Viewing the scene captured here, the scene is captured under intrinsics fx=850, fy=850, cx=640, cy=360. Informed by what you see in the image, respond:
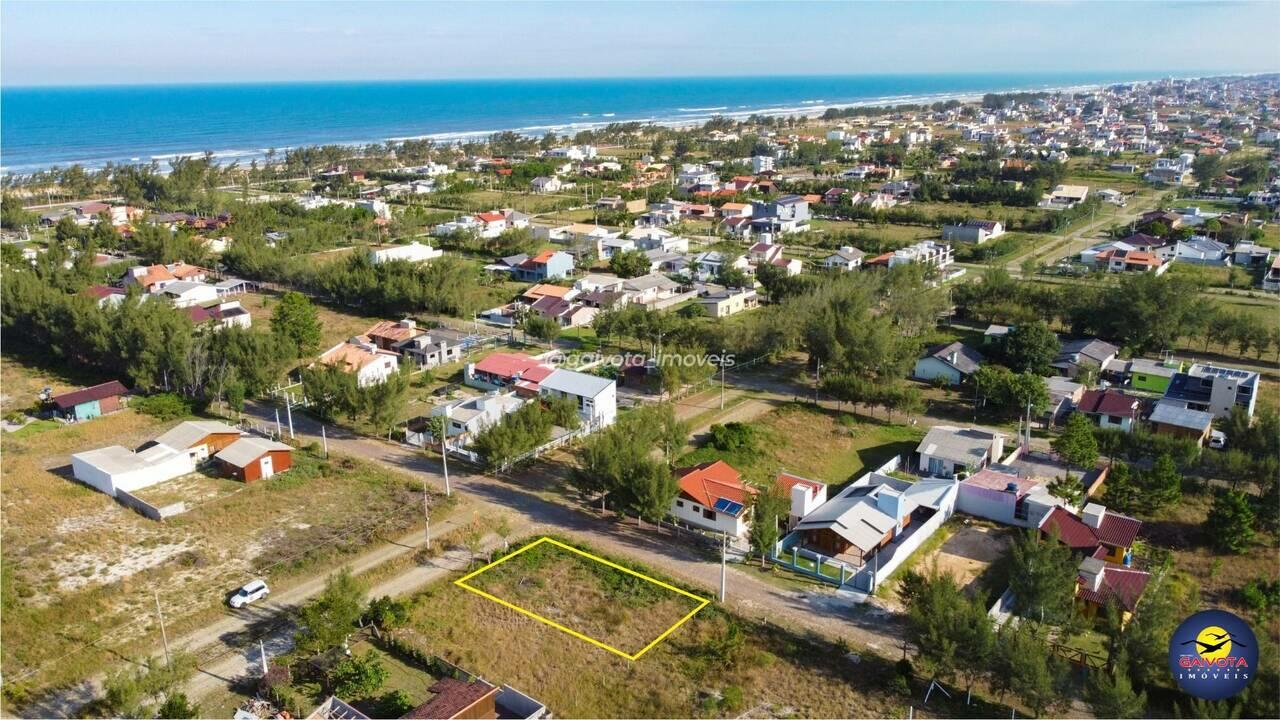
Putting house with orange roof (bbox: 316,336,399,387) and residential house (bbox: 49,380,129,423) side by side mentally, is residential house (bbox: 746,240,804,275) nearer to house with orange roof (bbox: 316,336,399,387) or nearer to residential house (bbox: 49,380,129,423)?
house with orange roof (bbox: 316,336,399,387)

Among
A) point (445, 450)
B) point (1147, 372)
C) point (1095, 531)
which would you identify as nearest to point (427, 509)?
point (445, 450)

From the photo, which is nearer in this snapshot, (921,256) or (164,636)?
(164,636)

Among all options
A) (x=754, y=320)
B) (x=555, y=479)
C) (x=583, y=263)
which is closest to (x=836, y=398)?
(x=754, y=320)

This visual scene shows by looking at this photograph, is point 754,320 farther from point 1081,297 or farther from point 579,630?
point 579,630

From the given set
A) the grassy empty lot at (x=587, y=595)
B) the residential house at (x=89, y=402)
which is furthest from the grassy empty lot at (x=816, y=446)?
the residential house at (x=89, y=402)

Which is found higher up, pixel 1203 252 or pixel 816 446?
pixel 1203 252

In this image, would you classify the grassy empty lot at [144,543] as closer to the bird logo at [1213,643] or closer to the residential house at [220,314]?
the residential house at [220,314]

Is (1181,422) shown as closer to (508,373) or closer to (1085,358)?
(1085,358)
